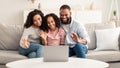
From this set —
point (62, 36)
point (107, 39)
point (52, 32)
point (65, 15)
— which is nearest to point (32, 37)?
point (52, 32)

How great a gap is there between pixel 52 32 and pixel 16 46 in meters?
0.55

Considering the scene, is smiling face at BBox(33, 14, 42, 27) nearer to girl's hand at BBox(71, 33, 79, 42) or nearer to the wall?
girl's hand at BBox(71, 33, 79, 42)

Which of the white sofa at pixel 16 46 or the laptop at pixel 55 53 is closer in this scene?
the laptop at pixel 55 53

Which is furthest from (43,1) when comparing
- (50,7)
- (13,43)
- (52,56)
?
(52,56)

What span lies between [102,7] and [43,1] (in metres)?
1.49

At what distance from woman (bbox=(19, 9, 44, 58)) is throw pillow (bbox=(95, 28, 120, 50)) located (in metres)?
0.87

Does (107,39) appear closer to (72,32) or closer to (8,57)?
(72,32)

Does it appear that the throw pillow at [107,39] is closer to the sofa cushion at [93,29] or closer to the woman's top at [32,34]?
the sofa cushion at [93,29]

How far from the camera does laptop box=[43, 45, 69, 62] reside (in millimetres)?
2256

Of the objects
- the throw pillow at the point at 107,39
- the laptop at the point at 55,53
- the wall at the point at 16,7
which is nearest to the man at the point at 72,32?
the throw pillow at the point at 107,39

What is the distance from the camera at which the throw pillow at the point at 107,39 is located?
3.49 metres

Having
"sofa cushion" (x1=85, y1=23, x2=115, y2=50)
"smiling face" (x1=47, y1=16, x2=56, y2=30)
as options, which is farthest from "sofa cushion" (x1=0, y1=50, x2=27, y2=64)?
"sofa cushion" (x1=85, y1=23, x2=115, y2=50)

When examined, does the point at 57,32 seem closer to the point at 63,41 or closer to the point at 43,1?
the point at 63,41

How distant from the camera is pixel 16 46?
11.2 feet
